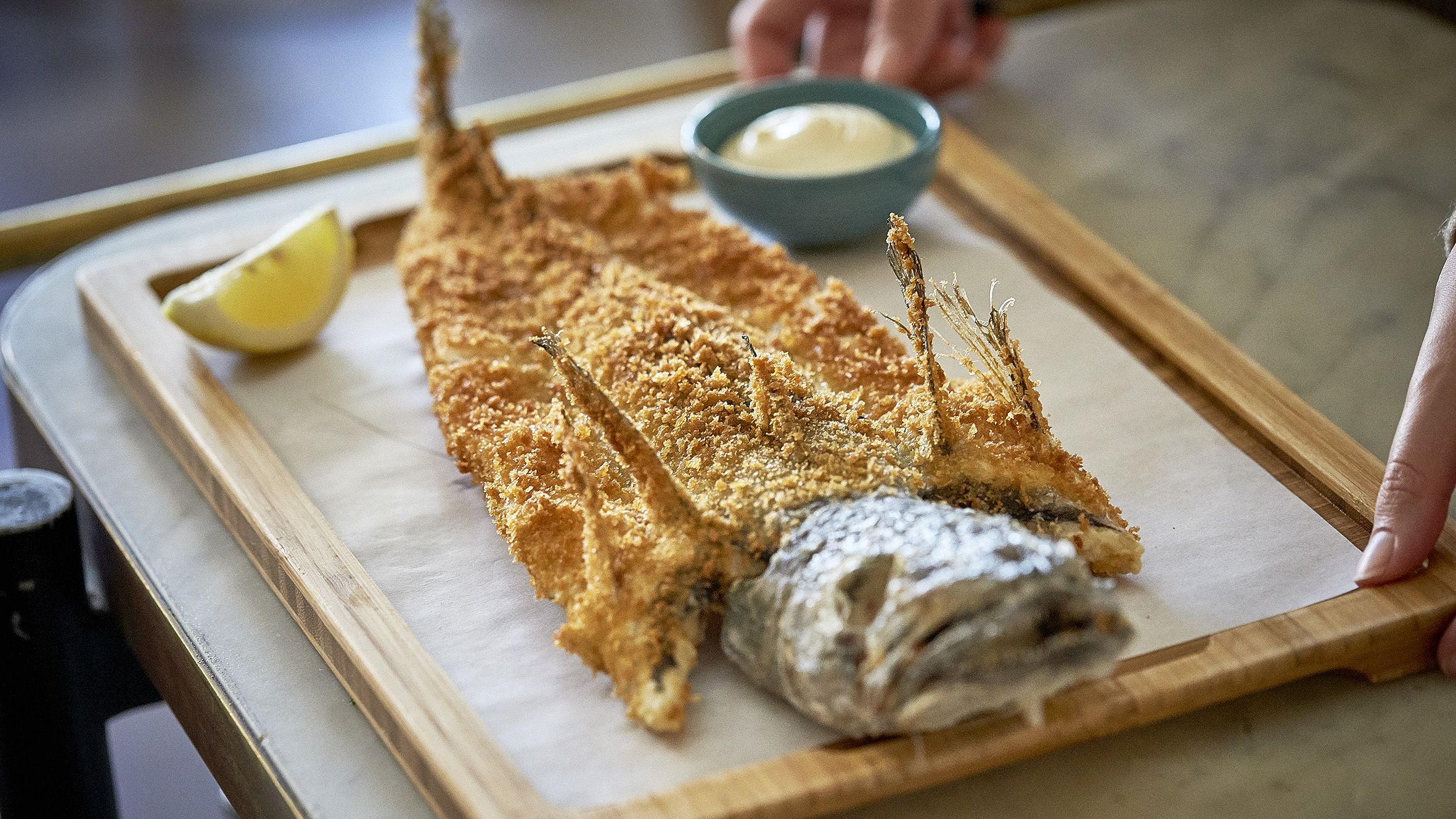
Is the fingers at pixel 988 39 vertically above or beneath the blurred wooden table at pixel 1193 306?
above

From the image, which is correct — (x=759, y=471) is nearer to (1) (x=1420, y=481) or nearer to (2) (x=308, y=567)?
(2) (x=308, y=567)

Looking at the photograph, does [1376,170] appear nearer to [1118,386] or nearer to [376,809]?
[1118,386]

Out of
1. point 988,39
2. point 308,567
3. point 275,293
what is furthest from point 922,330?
point 988,39

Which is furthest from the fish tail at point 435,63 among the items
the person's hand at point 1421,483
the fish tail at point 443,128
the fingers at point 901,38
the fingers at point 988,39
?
the person's hand at point 1421,483

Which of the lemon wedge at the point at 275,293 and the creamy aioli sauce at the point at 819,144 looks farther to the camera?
the creamy aioli sauce at the point at 819,144

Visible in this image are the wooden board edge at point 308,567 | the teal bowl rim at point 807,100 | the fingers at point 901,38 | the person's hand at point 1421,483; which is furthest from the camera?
the fingers at point 901,38

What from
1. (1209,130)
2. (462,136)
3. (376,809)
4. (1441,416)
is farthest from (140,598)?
(1209,130)

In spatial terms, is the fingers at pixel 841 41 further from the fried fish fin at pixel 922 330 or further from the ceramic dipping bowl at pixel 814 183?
the fried fish fin at pixel 922 330
